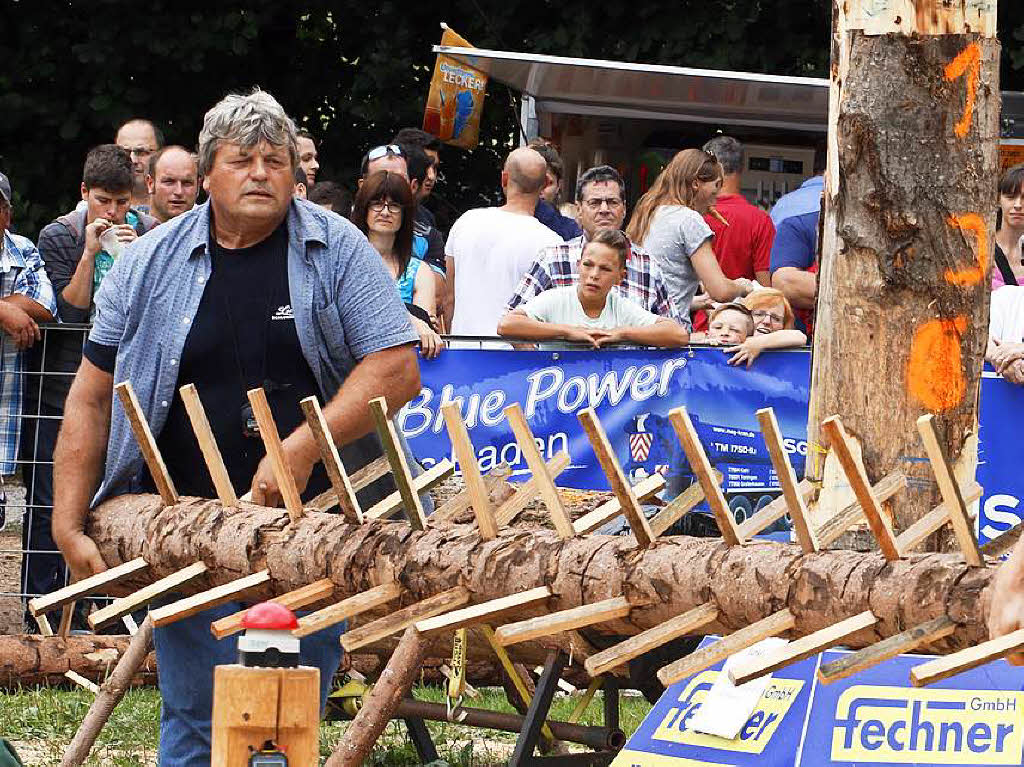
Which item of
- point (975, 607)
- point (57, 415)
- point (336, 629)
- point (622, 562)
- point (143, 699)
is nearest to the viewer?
point (975, 607)

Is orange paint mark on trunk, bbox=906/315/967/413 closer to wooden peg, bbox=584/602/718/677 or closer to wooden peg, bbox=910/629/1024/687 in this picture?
wooden peg, bbox=584/602/718/677

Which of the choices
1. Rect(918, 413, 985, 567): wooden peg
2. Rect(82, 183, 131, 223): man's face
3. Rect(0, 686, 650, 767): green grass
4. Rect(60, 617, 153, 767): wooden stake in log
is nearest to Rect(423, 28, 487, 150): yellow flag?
Rect(82, 183, 131, 223): man's face

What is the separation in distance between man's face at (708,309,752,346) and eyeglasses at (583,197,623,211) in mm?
943

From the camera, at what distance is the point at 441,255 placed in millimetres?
8633

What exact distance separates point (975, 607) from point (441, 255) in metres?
5.90

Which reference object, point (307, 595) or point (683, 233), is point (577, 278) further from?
point (307, 595)

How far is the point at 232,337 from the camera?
448 cm

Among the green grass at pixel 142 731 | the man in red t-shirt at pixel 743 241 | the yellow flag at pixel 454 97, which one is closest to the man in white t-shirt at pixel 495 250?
the man in red t-shirt at pixel 743 241

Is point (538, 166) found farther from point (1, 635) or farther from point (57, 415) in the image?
point (1, 635)

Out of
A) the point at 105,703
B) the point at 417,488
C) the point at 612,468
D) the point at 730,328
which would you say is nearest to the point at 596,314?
the point at 730,328

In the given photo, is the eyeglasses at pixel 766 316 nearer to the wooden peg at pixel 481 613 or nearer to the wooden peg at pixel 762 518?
the wooden peg at pixel 762 518

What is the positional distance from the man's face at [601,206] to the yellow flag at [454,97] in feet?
10.7

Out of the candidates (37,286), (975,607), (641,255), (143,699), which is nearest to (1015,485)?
(641,255)

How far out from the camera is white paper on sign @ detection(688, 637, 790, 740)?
A: 4020mm
